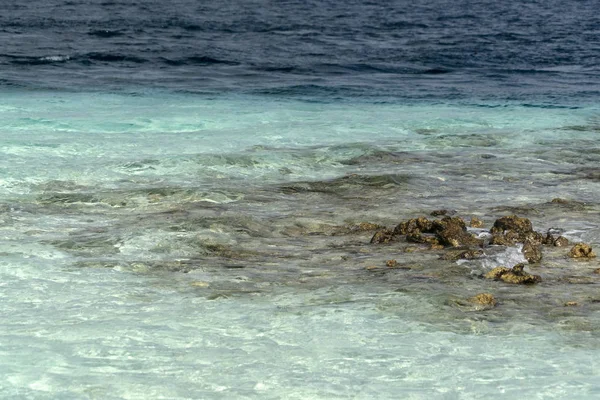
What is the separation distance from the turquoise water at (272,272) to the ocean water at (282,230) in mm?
22

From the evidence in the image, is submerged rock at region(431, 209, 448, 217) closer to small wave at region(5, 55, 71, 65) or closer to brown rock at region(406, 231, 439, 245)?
brown rock at region(406, 231, 439, 245)

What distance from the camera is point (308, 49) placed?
81.7ft

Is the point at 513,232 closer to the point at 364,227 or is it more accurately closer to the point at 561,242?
the point at 561,242

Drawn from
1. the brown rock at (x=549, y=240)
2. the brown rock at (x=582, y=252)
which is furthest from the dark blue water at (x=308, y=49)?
the brown rock at (x=582, y=252)

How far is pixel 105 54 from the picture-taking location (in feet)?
75.1

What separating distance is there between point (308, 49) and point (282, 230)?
16.8m

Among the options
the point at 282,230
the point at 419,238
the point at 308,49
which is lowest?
the point at 308,49

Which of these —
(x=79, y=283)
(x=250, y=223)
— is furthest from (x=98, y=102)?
(x=79, y=283)

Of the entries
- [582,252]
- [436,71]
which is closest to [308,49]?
→ [436,71]

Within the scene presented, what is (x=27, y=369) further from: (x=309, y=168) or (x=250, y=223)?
(x=309, y=168)

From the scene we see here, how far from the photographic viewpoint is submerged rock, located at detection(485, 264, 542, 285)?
23.0 feet

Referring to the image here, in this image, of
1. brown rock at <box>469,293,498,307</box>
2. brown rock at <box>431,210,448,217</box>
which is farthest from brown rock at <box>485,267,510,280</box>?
brown rock at <box>431,210,448,217</box>

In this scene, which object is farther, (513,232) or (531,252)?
(513,232)

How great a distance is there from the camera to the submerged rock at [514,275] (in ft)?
23.0
